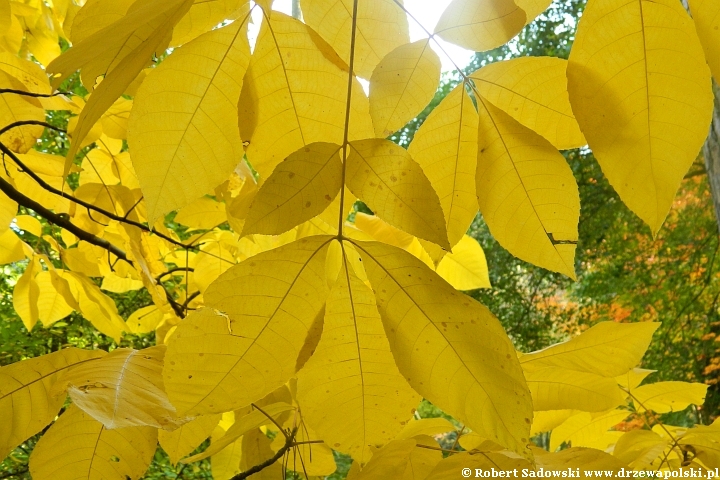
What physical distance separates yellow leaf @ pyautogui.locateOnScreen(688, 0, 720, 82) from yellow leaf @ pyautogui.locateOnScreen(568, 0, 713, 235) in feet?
0.04

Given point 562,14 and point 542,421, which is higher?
point 562,14

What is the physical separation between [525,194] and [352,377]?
149mm

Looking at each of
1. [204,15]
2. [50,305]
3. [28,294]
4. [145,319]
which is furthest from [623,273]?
[204,15]

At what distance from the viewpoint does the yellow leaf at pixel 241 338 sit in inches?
10.9

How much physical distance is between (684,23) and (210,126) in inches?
9.8

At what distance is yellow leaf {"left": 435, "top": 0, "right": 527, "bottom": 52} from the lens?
1.10ft

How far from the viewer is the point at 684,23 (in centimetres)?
28

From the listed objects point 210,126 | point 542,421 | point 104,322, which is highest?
point 210,126

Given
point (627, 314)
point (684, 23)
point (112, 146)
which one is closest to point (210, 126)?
point (684, 23)

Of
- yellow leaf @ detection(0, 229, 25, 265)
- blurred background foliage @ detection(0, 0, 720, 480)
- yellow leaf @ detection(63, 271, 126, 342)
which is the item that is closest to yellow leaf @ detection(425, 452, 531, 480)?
yellow leaf @ detection(63, 271, 126, 342)

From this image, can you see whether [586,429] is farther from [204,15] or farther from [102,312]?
[102,312]

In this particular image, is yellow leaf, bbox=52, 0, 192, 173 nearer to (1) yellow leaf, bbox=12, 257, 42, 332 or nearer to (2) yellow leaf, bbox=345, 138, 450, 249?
(2) yellow leaf, bbox=345, 138, 450, 249

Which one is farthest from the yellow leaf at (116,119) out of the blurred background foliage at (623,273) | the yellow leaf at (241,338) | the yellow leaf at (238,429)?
the blurred background foliage at (623,273)

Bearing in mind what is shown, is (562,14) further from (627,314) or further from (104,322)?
(104,322)
